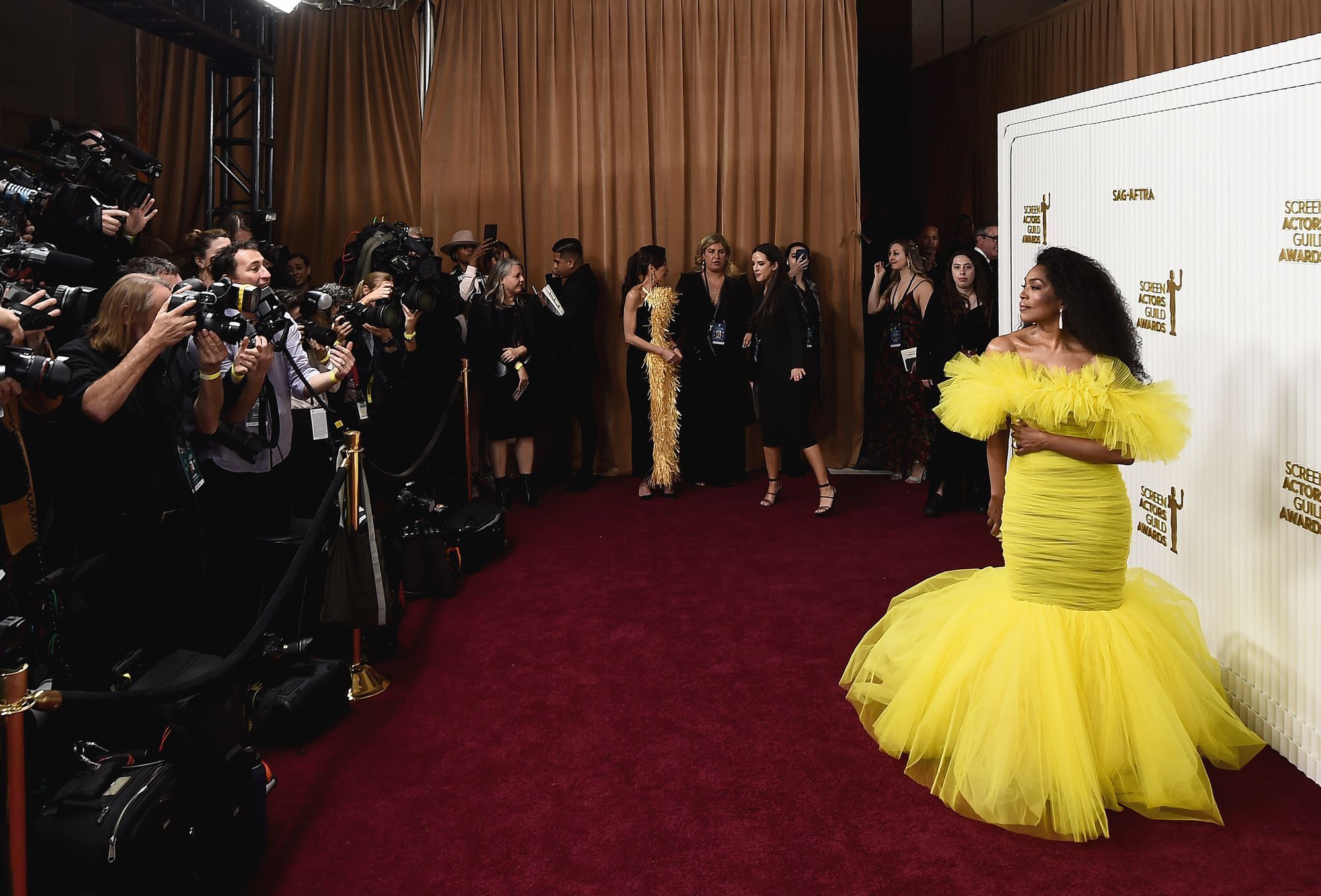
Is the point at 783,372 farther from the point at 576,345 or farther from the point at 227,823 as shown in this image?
the point at 227,823

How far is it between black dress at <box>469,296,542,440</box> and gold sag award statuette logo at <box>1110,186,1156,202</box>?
3628mm

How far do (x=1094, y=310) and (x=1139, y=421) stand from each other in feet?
1.12

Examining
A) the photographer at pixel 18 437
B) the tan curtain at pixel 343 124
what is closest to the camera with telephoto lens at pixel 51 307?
the photographer at pixel 18 437

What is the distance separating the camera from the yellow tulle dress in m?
2.77

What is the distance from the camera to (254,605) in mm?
3904

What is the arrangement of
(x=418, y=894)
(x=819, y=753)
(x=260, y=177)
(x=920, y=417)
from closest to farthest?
(x=418, y=894) < (x=819, y=753) < (x=920, y=417) < (x=260, y=177)

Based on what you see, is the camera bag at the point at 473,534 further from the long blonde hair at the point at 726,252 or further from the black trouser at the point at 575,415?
the long blonde hair at the point at 726,252

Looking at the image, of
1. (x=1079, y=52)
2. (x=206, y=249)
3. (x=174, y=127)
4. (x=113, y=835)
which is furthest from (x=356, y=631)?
(x=1079, y=52)

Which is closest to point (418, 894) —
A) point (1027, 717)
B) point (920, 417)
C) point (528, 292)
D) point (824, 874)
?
point (824, 874)

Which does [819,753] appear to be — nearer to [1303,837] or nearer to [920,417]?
[1303,837]

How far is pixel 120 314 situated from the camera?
3191mm

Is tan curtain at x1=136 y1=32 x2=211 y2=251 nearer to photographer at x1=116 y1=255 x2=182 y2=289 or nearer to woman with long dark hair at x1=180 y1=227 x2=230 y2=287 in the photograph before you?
woman with long dark hair at x1=180 y1=227 x2=230 y2=287

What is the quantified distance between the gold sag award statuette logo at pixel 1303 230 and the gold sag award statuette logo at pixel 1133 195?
747 millimetres

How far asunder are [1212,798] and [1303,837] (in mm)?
215
